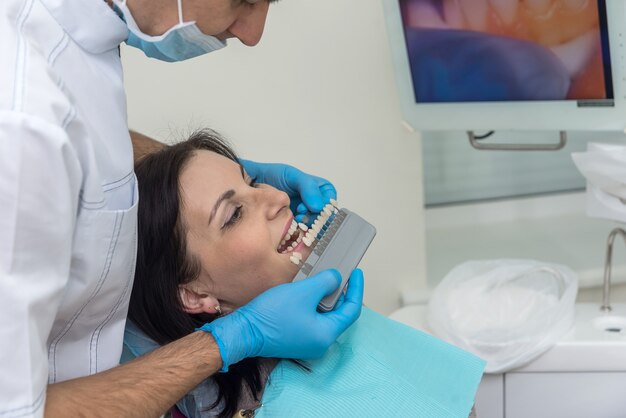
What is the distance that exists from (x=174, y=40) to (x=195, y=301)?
1.56 feet

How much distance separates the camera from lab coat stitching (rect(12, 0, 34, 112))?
0.95 m

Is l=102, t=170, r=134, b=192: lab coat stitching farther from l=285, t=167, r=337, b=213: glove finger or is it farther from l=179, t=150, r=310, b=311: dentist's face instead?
l=285, t=167, r=337, b=213: glove finger

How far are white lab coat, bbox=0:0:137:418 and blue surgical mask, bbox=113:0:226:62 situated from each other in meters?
0.03

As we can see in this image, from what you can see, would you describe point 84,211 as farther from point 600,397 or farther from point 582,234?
point 582,234

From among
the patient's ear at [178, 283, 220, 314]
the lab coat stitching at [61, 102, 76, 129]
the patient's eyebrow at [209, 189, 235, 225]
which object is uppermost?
the lab coat stitching at [61, 102, 76, 129]

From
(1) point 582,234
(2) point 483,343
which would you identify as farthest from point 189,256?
(1) point 582,234

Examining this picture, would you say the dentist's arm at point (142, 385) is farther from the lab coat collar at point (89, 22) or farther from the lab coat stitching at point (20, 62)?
the lab coat collar at point (89, 22)

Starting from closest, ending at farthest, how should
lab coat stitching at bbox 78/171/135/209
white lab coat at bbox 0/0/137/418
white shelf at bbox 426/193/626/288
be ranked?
1. white lab coat at bbox 0/0/137/418
2. lab coat stitching at bbox 78/171/135/209
3. white shelf at bbox 426/193/626/288

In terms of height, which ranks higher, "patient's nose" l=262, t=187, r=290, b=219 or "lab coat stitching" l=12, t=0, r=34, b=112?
"lab coat stitching" l=12, t=0, r=34, b=112

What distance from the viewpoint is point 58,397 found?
3.25ft

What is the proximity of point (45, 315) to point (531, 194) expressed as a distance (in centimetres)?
213

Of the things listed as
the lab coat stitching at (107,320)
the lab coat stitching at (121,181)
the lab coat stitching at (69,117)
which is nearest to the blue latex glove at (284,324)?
the lab coat stitching at (107,320)

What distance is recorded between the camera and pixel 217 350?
120 centimetres

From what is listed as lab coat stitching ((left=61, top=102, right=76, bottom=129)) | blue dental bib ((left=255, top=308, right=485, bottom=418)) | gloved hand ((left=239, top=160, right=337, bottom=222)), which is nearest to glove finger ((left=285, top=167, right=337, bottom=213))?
gloved hand ((left=239, top=160, right=337, bottom=222))
